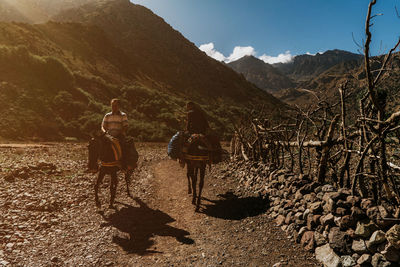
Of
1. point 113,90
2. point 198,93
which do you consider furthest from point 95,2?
point 113,90

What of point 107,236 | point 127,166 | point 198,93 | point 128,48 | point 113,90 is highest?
point 128,48

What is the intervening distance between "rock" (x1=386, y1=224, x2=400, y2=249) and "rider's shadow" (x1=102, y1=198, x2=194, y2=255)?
3467 mm

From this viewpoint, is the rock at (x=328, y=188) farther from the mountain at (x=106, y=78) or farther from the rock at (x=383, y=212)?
the mountain at (x=106, y=78)

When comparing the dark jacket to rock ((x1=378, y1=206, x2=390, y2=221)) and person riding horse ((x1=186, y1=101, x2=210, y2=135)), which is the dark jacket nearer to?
person riding horse ((x1=186, y1=101, x2=210, y2=135))

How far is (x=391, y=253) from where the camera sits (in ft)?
10.8

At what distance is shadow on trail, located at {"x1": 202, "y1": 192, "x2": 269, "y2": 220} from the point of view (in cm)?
648

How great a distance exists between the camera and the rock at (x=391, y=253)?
3.26 meters

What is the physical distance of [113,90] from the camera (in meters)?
38.4

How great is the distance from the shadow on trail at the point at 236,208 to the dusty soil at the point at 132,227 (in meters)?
0.03

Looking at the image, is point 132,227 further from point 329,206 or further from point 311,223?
point 329,206

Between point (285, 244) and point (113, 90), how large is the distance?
37.9 metres

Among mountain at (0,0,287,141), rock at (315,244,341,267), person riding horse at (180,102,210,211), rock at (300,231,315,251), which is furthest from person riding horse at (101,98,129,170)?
rock at (315,244,341,267)

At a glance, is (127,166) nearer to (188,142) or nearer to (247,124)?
(188,142)

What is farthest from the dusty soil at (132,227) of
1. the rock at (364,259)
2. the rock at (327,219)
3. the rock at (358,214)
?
the rock at (358,214)
